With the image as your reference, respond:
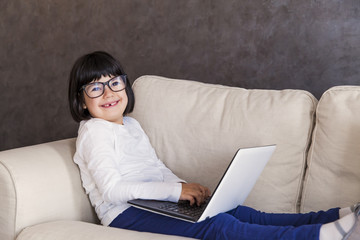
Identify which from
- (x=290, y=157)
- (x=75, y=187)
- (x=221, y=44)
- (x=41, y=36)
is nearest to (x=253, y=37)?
(x=221, y=44)

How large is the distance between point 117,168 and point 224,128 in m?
0.40

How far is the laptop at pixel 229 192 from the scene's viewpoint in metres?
1.41

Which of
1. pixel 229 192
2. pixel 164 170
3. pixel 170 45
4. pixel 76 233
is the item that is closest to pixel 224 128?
pixel 164 170

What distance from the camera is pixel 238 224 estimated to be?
142 cm

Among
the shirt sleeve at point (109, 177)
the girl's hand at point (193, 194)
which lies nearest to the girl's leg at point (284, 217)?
the girl's hand at point (193, 194)

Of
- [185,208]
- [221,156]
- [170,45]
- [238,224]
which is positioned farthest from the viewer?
[170,45]

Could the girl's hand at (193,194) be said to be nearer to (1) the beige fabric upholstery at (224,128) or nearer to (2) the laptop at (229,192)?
(2) the laptop at (229,192)

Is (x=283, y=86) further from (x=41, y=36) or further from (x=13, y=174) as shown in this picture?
(x=41, y=36)

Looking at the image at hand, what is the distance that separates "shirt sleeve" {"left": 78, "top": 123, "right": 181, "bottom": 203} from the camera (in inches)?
62.4

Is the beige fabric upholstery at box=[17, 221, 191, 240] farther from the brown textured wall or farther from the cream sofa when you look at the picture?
the brown textured wall

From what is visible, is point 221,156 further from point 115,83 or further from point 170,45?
point 170,45

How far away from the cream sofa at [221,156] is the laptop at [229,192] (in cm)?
10

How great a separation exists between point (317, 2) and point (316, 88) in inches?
15.1

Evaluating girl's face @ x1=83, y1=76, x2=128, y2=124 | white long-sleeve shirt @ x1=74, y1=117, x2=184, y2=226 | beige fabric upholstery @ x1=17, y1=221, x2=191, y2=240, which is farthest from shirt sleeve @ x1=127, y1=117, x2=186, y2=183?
beige fabric upholstery @ x1=17, y1=221, x2=191, y2=240
